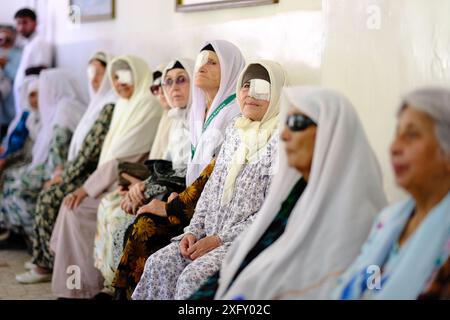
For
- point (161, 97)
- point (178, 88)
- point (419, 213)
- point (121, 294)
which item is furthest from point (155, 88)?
point (419, 213)

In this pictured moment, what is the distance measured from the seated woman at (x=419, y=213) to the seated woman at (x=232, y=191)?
2.92 feet

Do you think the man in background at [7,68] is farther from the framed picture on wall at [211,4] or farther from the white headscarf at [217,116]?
the white headscarf at [217,116]

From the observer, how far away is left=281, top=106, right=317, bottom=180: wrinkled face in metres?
1.53

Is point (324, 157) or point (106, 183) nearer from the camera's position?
→ point (324, 157)

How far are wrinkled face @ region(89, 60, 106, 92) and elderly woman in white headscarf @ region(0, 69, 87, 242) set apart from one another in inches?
11.7

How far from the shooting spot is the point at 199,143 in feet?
9.14

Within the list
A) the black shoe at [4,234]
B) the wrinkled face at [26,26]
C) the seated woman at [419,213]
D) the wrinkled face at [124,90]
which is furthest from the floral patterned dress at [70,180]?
the seated woman at [419,213]

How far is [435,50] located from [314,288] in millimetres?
892

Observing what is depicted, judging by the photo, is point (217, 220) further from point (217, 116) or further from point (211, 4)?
point (211, 4)

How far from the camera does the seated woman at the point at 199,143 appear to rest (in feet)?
8.83

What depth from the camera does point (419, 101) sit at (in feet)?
4.43

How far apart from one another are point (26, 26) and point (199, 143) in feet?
10.7

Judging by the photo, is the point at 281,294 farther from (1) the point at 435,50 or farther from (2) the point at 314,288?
(1) the point at 435,50

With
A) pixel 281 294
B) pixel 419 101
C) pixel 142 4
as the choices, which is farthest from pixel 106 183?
pixel 419 101
